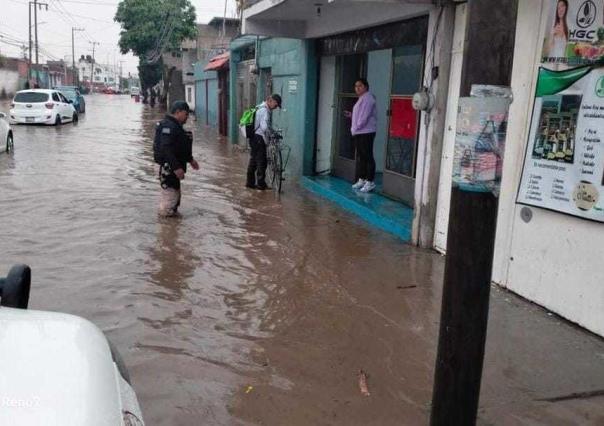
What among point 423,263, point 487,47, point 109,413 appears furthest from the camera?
point 423,263

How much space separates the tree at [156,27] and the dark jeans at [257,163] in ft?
126

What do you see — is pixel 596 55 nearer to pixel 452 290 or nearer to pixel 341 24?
pixel 452 290

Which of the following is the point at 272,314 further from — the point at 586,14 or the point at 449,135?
the point at 586,14

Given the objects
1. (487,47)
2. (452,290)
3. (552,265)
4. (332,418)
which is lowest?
(332,418)

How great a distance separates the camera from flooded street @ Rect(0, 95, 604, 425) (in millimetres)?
3666

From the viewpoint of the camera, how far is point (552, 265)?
4980 millimetres

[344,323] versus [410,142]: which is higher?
[410,142]

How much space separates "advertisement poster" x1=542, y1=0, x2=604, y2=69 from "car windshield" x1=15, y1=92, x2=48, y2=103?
74.2ft

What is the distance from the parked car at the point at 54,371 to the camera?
1.79 meters

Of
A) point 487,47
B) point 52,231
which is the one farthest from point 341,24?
point 487,47

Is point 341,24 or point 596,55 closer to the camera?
point 596,55

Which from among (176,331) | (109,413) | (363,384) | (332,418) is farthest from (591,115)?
(109,413)

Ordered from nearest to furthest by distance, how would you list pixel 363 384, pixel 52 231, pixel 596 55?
pixel 363 384 < pixel 596 55 < pixel 52 231

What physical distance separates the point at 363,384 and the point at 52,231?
5141 mm
